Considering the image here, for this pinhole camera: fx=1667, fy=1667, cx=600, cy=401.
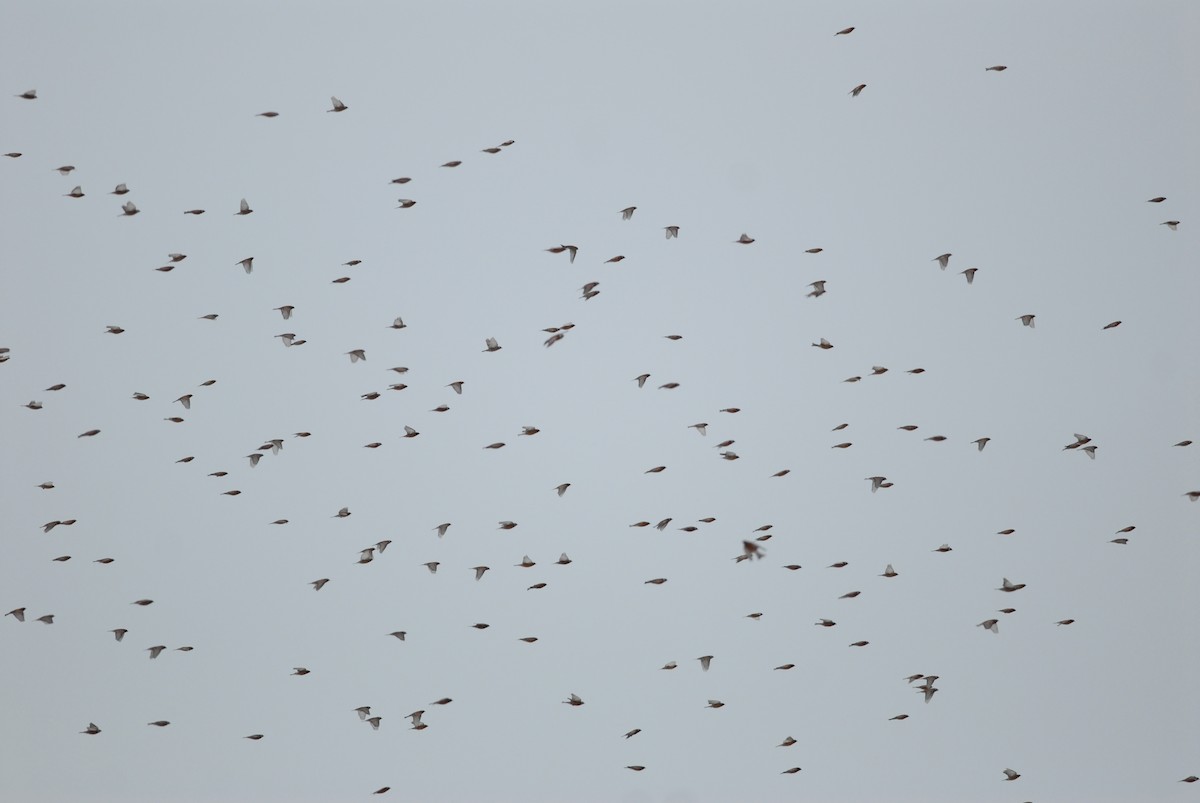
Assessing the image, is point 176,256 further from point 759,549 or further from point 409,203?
point 759,549

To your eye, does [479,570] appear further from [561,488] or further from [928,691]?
[928,691]

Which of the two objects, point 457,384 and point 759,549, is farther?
point 457,384

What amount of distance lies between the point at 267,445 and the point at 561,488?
720 centimetres

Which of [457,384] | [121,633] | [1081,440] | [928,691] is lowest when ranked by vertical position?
[928,691]

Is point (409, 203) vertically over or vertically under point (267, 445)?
over

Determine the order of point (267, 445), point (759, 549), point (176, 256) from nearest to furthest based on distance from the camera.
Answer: point (759, 549)
point (176, 256)
point (267, 445)

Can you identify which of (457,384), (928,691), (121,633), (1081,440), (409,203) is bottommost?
(928,691)

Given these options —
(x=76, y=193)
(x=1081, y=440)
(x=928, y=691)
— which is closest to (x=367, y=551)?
(x=76, y=193)

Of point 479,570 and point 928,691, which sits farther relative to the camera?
point 479,570

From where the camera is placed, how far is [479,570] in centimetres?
3944

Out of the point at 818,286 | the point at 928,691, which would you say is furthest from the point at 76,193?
the point at 928,691

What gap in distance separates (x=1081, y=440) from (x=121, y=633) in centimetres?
2145

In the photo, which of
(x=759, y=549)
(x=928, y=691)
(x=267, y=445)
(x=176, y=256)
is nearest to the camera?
(x=759, y=549)

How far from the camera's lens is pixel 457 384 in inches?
1409
